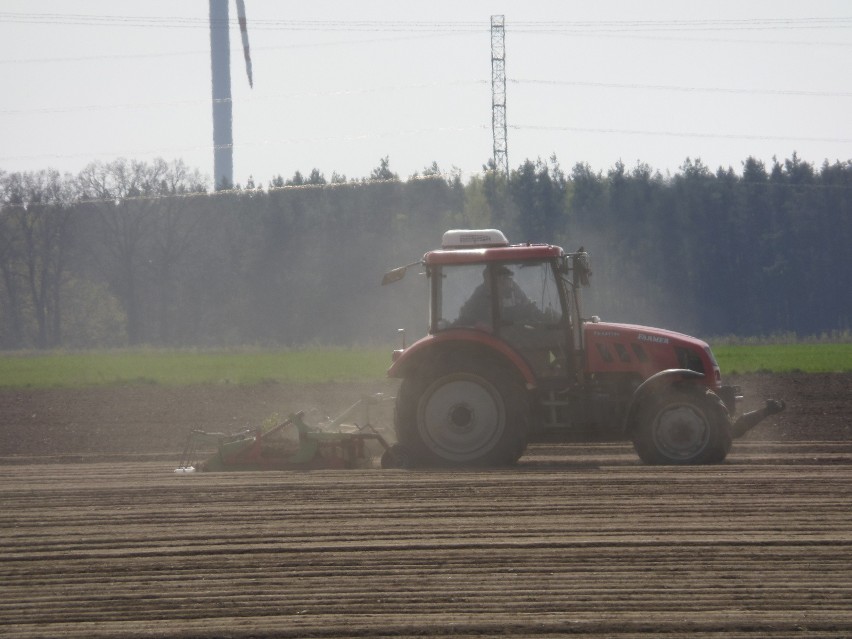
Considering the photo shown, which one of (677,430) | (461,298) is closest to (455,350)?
(461,298)

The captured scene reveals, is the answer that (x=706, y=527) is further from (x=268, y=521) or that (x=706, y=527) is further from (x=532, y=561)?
(x=268, y=521)

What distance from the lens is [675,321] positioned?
198ft

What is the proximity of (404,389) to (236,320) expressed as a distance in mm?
47829

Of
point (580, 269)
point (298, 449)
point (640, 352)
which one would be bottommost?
point (298, 449)

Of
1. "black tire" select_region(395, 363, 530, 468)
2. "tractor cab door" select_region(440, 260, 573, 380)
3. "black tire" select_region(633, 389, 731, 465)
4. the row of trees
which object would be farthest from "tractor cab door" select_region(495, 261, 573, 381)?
the row of trees

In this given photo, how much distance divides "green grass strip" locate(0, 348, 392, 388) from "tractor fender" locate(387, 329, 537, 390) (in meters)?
14.0

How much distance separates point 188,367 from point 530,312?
79.8ft

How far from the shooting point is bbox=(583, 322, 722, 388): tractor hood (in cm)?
1025

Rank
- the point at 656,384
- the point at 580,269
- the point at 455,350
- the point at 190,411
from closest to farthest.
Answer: the point at 656,384 → the point at 580,269 → the point at 455,350 → the point at 190,411

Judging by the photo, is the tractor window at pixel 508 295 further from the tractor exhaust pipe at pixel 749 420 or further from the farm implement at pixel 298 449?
the tractor exhaust pipe at pixel 749 420

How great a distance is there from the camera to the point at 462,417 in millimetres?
10078

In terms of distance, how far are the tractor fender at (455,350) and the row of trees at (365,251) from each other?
3776 cm

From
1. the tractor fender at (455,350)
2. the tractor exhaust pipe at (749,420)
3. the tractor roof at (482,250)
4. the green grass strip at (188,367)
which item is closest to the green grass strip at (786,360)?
the green grass strip at (188,367)

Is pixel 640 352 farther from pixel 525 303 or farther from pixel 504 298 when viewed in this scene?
pixel 504 298
